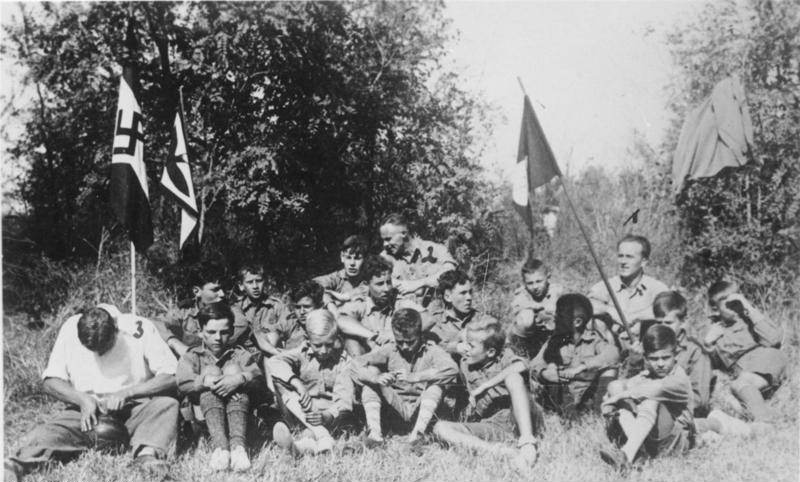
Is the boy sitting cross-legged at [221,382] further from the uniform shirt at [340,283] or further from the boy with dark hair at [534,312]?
the boy with dark hair at [534,312]

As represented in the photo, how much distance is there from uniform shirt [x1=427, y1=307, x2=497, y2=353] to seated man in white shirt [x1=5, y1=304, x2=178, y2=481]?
2.11 m

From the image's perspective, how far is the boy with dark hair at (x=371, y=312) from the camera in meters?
5.45

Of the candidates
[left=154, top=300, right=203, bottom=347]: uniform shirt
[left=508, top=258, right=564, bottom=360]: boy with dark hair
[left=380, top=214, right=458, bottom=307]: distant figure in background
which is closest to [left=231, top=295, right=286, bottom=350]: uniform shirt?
[left=154, top=300, right=203, bottom=347]: uniform shirt

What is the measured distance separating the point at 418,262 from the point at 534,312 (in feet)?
5.07

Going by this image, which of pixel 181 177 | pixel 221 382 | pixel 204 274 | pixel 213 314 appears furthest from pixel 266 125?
pixel 221 382

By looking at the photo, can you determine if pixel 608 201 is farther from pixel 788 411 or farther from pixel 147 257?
pixel 147 257

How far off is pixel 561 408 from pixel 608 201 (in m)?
5.86

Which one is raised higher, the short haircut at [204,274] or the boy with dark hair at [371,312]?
the short haircut at [204,274]

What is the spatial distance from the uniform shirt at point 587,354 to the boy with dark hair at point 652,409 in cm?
50

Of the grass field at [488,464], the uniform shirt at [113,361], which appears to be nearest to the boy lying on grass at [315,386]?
the grass field at [488,464]

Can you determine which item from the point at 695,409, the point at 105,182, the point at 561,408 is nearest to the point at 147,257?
the point at 105,182

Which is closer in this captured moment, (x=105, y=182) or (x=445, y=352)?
(x=445, y=352)

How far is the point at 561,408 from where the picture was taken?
202 inches

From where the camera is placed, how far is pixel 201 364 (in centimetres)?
478
